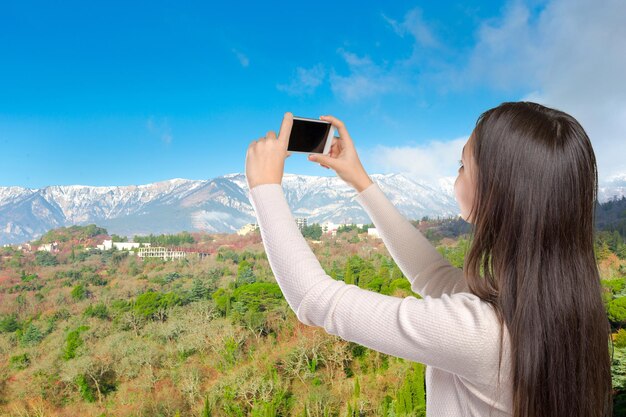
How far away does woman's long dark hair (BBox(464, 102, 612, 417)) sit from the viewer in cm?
41

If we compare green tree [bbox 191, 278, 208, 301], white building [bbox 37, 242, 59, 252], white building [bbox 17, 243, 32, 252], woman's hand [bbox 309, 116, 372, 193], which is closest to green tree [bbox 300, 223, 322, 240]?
green tree [bbox 191, 278, 208, 301]

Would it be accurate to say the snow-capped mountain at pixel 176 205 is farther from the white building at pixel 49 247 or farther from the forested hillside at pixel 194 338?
the forested hillside at pixel 194 338

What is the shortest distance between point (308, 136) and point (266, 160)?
0.54 ft

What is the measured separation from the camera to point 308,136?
0.59 meters

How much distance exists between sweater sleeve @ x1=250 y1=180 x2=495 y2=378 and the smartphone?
19cm

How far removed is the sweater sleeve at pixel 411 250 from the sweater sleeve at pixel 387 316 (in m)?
0.21

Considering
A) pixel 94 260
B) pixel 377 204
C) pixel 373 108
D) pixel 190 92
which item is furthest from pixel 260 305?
pixel 377 204

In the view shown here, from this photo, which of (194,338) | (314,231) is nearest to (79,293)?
(194,338)

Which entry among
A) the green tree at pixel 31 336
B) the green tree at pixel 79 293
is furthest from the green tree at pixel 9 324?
the green tree at pixel 79 293

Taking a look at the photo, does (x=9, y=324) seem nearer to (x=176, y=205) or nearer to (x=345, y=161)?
(x=176, y=205)

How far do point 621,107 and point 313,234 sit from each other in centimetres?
319

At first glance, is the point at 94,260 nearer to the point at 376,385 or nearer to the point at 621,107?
the point at 376,385

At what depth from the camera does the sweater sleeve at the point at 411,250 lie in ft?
1.99

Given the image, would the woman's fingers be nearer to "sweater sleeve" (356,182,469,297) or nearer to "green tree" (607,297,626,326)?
"sweater sleeve" (356,182,469,297)
